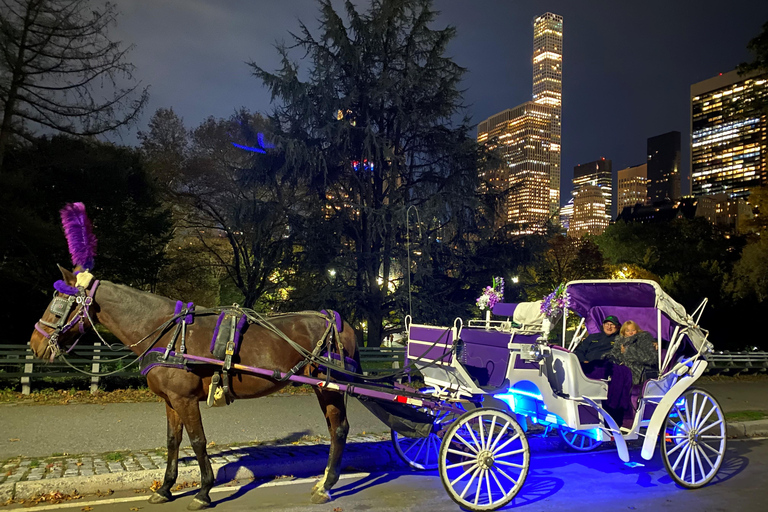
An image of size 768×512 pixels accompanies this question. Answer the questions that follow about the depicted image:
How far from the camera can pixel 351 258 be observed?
55.2ft

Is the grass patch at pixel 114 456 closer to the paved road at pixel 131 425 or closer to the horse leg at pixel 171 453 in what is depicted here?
the paved road at pixel 131 425

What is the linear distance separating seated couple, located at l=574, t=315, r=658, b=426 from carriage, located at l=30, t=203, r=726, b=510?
0.42 feet

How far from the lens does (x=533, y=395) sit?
6.39 metres

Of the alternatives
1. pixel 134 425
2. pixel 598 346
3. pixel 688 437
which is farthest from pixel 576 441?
pixel 134 425

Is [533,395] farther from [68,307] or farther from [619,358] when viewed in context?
[68,307]

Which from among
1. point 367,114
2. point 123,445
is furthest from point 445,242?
point 123,445

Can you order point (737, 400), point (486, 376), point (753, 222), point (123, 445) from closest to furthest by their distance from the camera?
point (486, 376)
point (123, 445)
point (737, 400)
point (753, 222)

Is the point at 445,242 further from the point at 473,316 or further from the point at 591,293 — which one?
the point at 591,293

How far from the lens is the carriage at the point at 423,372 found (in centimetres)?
532

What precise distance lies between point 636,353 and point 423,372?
2.55m

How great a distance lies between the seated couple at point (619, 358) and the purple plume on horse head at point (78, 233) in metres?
5.67

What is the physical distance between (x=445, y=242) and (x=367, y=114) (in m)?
4.44

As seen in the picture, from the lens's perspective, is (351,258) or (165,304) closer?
(165,304)

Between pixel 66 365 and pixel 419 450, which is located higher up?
pixel 66 365
